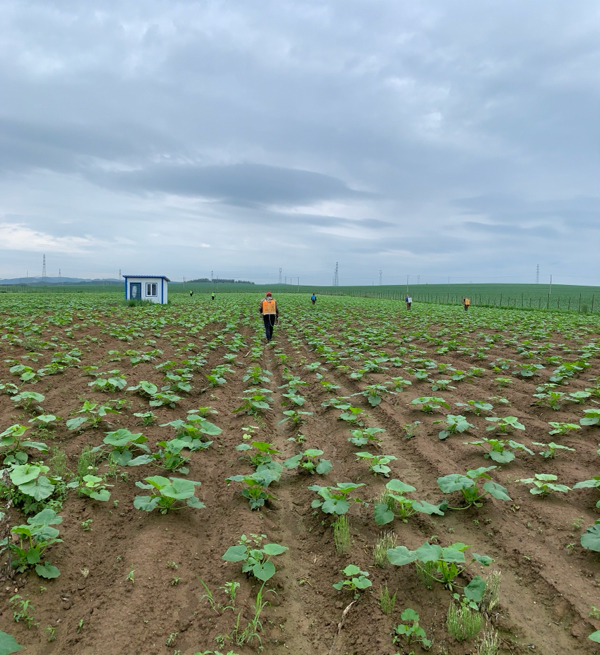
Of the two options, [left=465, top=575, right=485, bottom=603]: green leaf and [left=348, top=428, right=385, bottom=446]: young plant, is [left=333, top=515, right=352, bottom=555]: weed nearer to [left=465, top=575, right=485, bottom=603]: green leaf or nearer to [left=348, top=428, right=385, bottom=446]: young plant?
[left=465, top=575, right=485, bottom=603]: green leaf

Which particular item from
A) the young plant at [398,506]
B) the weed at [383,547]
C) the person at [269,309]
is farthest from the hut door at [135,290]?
the weed at [383,547]

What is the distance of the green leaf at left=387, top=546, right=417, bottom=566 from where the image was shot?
3025mm

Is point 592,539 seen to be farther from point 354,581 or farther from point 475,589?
point 354,581

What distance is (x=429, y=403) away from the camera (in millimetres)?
7051

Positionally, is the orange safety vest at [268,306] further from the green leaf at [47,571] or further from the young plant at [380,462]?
the green leaf at [47,571]

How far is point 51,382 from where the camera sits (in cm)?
798

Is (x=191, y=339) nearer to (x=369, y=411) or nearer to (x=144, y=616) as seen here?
(x=369, y=411)

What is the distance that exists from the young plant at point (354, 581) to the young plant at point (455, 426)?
3.02 metres

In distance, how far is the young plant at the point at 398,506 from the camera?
3670 mm

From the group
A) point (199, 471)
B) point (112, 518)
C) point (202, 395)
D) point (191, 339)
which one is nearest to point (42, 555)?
point (112, 518)

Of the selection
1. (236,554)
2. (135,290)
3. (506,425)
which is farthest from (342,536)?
(135,290)

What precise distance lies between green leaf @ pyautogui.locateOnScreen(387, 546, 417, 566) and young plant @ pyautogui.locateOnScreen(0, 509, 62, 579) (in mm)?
2534

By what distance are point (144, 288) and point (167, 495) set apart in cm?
3300

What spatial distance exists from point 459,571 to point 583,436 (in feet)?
12.4
